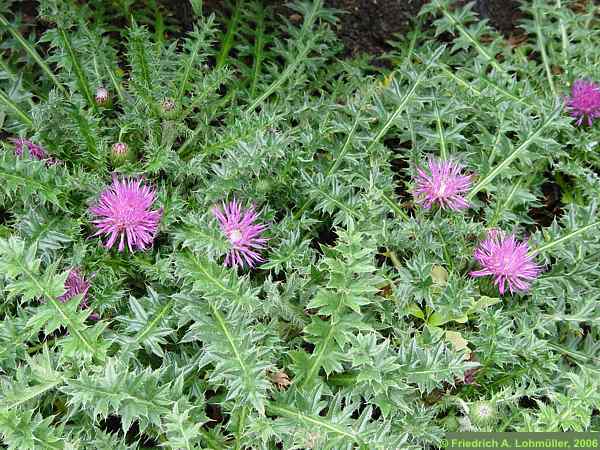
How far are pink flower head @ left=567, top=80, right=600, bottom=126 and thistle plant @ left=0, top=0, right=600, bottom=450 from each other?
0.01m

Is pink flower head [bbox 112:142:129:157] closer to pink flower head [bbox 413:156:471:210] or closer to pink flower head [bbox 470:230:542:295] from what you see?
pink flower head [bbox 413:156:471:210]

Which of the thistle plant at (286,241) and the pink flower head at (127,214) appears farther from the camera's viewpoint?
the pink flower head at (127,214)

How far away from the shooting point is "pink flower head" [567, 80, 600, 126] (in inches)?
125

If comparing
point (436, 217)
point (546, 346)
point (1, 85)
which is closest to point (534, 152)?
point (436, 217)

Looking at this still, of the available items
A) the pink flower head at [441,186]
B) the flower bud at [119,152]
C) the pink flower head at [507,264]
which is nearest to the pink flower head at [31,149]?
the flower bud at [119,152]

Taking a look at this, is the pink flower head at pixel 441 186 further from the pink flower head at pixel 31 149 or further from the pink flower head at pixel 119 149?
the pink flower head at pixel 31 149

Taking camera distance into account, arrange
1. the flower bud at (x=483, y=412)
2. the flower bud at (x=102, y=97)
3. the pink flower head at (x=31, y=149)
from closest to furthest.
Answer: the flower bud at (x=483, y=412)
the pink flower head at (x=31, y=149)
the flower bud at (x=102, y=97)

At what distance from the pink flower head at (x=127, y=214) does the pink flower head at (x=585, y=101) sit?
2160 mm

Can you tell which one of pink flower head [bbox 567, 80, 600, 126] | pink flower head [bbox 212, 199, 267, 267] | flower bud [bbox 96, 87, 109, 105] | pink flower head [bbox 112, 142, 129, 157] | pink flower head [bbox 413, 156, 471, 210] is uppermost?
pink flower head [bbox 567, 80, 600, 126]

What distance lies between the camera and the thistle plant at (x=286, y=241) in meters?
2.22

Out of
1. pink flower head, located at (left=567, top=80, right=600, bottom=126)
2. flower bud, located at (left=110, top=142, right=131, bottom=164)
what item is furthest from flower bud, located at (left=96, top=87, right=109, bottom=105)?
pink flower head, located at (left=567, top=80, right=600, bottom=126)

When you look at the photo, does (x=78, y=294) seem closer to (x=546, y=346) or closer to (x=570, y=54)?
(x=546, y=346)

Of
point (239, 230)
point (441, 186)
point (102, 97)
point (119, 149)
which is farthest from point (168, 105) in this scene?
point (441, 186)

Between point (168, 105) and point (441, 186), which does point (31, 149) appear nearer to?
point (168, 105)
